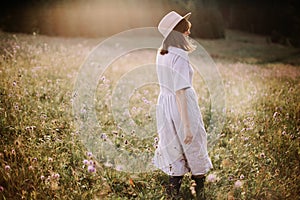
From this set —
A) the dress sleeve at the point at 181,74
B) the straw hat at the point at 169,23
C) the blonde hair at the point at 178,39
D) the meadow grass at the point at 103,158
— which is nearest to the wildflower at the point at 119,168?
the meadow grass at the point at 103,158

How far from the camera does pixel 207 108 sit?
6266 mm

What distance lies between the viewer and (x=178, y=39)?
3.60m

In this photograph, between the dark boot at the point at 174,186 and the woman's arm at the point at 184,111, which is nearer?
the woman's arm at the point at 184,111

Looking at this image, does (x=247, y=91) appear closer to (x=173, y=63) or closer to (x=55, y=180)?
(x=173, y=63)

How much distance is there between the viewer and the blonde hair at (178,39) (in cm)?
358

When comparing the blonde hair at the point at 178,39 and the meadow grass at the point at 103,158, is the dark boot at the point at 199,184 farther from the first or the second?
the blonde hair at the point at 178,39

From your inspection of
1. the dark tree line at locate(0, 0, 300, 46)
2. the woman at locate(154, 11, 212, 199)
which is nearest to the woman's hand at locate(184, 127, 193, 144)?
the woman at locate(154, 11, 212, 199)

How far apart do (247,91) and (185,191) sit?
4.17 m

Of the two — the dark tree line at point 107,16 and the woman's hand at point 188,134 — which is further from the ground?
the dark tree line at point 107,16

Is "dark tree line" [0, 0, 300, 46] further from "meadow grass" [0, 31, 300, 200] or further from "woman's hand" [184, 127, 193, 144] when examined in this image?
"woman's hand" [184, 127, 193, 144]

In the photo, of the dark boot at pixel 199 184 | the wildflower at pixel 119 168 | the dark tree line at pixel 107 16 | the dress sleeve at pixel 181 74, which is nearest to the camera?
the dress sleeve at pixel 181 74

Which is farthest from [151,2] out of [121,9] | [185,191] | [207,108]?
[185,191]

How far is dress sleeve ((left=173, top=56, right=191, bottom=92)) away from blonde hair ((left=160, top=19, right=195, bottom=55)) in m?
0.16

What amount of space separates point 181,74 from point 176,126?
0.56 m
